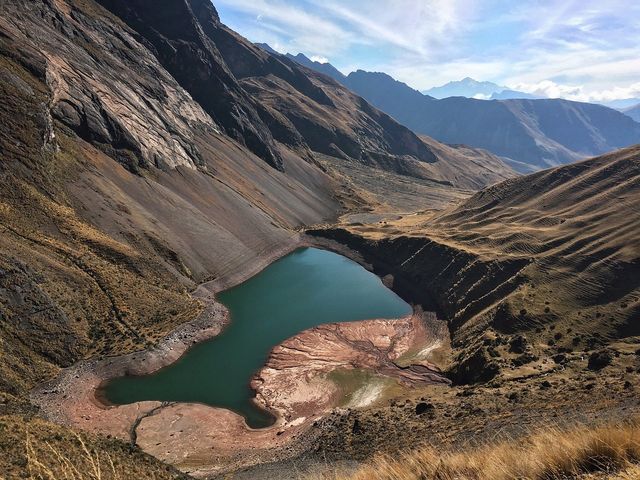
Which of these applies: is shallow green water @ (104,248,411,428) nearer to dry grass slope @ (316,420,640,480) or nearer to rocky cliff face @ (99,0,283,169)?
dry grass slope @ (316,420,640,480)

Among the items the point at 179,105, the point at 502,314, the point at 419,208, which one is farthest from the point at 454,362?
the point at 419,208

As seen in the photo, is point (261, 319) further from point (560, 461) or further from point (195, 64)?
point (195, 64)

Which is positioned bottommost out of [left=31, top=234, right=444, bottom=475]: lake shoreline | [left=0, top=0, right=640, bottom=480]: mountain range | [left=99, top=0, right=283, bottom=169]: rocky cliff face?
[left=31, top=234, right=444, bottom=475]: lake shoreline

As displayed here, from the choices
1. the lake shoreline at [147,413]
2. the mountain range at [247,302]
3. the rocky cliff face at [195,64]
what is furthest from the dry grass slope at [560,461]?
the rocky cliff face at [195,64]

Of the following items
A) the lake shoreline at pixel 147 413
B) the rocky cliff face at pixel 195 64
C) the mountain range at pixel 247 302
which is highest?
the rocky cliff face at pixel 195 64

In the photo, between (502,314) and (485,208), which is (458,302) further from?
(485,208)

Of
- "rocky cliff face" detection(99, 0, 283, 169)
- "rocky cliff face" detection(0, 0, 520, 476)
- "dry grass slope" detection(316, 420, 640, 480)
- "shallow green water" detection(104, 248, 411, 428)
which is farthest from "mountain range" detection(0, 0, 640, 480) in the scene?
"rocky cliff face" detection(99, 0, 283, 169)

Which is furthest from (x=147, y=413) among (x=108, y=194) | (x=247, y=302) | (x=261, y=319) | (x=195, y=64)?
(x=195, y=64)

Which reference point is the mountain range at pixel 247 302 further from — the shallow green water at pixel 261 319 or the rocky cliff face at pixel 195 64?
the rocky cliff face at pixel 195 64
